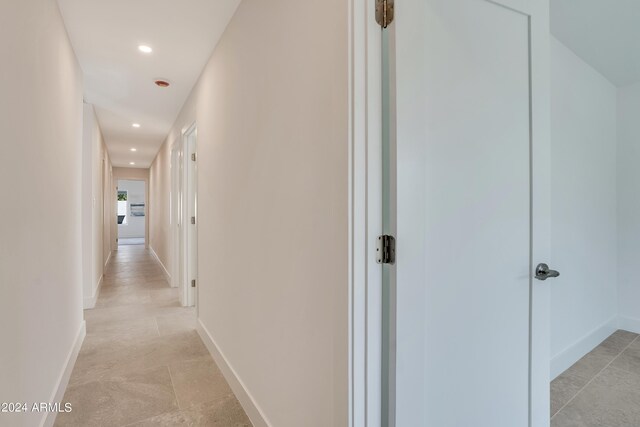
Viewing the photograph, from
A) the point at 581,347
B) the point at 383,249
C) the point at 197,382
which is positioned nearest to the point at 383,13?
the point at 383,249

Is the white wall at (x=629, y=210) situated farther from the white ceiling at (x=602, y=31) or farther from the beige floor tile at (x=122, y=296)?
the beige floor tile at (x=122, y=296)

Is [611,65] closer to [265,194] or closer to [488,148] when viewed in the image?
[488,148]

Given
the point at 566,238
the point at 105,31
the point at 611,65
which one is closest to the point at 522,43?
the point at 566,238

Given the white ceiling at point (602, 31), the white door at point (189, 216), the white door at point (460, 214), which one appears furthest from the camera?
the white door at point (189, 216)

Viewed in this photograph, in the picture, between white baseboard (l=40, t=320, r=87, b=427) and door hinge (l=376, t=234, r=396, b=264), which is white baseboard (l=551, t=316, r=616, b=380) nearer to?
door hinge (l=376, t=234, r=396, b=264)

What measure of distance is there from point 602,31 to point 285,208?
267 cm

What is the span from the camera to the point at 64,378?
207 cm

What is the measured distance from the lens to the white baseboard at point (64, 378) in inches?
65.5

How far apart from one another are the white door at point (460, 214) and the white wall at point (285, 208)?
182 millimetres

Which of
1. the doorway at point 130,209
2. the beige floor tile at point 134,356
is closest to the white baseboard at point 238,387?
the beige floor tile at point 134,356

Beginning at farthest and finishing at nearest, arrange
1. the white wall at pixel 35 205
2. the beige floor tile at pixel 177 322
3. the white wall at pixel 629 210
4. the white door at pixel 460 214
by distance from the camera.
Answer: the beige floor tile at pixel 177 322 < the white wall at pixel 629 210 < the white wall at pixel 35 205 < the white door at pixel 460 214

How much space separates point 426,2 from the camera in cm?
104

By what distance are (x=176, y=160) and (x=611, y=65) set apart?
4.92m

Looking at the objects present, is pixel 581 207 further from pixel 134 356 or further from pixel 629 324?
pixel 134 356
